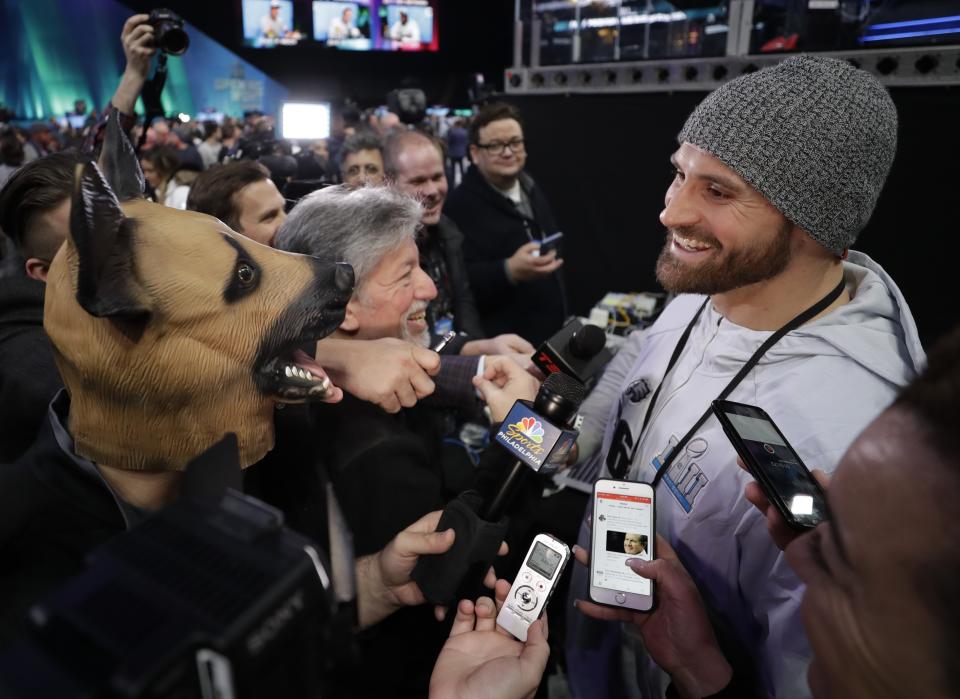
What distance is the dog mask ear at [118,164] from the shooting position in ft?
2.75

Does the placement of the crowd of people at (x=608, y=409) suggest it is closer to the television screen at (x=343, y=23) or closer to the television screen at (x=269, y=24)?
the television screen at (x=269, y=24)

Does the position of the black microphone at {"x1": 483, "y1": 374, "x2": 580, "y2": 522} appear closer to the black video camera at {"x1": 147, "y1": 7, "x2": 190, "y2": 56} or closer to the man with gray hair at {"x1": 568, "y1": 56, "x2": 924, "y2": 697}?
the man with gray hair at {"x1": 568, "y1": 56, "x2": 924, "y2": 697}

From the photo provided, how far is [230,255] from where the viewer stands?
0.83 m

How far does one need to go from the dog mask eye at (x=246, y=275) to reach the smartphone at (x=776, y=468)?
81 centimetres

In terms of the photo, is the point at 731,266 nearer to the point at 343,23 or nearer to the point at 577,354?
the point at 577,354

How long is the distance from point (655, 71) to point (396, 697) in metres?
3.76

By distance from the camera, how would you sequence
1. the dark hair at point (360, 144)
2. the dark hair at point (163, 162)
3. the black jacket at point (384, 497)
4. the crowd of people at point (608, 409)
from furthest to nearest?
the dark hair at point (163, 162), the dark hair at point (360, 144), the black jacket at point (384, 497), the crowd of people at point (608, 409)

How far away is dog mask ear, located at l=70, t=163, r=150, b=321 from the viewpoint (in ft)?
2.07

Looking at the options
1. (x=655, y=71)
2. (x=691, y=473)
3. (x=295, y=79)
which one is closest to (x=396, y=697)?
(x=691, y=473)

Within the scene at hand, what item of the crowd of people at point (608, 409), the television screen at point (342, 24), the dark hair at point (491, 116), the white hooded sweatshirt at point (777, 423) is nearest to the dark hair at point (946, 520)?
the crowd of people at point (608, 409)

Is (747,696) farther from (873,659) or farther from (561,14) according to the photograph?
(561,14)

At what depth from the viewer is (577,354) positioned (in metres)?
1.31

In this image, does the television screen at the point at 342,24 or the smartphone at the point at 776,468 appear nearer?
the smartphone at the point at 776,468

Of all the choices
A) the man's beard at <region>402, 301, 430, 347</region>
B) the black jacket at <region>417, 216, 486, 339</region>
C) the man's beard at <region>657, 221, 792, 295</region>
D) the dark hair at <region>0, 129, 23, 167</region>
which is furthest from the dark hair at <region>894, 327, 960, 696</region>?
the dark hair at <region>0, 129, 23, 167</region>
